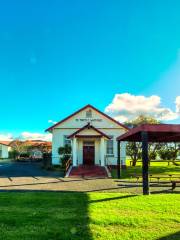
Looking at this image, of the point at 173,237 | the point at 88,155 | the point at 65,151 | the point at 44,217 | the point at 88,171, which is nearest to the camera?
the point at 173,237

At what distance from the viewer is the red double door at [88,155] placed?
31.9 m

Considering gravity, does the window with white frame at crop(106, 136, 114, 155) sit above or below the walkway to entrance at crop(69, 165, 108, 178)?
above

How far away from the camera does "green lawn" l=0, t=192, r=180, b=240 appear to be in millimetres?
6895

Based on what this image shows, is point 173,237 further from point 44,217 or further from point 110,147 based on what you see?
point 110,147

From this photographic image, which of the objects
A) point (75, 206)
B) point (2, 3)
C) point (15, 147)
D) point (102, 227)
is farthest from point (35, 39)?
point (15, 147)

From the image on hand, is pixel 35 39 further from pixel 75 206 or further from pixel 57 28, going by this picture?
pixel 75 206

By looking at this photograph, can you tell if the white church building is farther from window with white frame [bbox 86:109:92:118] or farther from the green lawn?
the green lawn

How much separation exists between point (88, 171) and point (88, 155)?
552 centimetres

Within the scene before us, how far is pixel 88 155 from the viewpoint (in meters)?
31.9

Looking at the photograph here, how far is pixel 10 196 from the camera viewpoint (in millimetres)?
11719

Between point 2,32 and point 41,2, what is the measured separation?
5481 millimetres

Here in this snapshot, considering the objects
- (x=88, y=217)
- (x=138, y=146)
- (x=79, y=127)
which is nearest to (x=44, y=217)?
(x=88, y=217)

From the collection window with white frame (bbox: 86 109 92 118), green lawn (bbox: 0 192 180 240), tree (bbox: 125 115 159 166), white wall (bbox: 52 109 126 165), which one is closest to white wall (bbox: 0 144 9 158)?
tree (bbox: 125 115 159 166)

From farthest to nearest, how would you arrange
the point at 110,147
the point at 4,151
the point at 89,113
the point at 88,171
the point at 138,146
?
the point at 4,151
the point at 138,146
the point at 89,113
the point at 110,147
the point at 88,171
